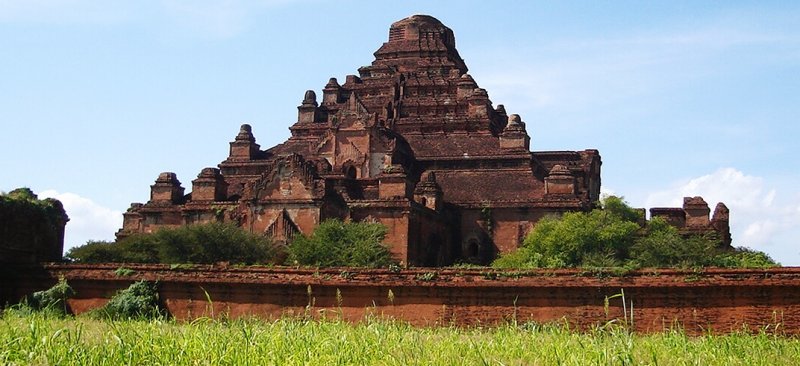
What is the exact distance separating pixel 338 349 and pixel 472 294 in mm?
8272

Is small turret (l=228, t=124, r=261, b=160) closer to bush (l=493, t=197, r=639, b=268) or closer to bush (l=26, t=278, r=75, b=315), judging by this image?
bush (l=493, t=197, r=639, b=268)

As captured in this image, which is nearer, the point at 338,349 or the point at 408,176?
the point at 338,349

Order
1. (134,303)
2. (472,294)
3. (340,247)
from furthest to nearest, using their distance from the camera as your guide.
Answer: (340,247) < (134,303) < (472,294)

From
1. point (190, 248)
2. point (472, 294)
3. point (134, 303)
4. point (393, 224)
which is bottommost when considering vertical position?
point (134, 303)

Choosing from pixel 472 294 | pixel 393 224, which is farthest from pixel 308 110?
pixel 472 294

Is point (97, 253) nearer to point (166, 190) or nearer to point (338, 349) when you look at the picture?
point (166, 190)

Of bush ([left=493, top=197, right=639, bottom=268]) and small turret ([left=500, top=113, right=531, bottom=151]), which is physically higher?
small turret ([left=500, top=113, right=531, bottom=151])

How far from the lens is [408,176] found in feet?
113

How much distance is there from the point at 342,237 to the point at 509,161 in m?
9.86

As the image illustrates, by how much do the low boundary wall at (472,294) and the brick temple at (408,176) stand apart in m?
11.2

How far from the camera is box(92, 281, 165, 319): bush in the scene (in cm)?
2008

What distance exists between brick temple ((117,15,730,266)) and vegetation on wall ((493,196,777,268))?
100 inches

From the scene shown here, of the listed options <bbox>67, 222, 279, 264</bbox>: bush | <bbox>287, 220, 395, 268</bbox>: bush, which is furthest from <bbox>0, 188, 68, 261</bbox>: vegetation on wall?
<bbox>287, 220, 395, 268</bbox>: bush

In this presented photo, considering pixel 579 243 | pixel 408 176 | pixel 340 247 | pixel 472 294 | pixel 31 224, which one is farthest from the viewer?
pixel 408 176
